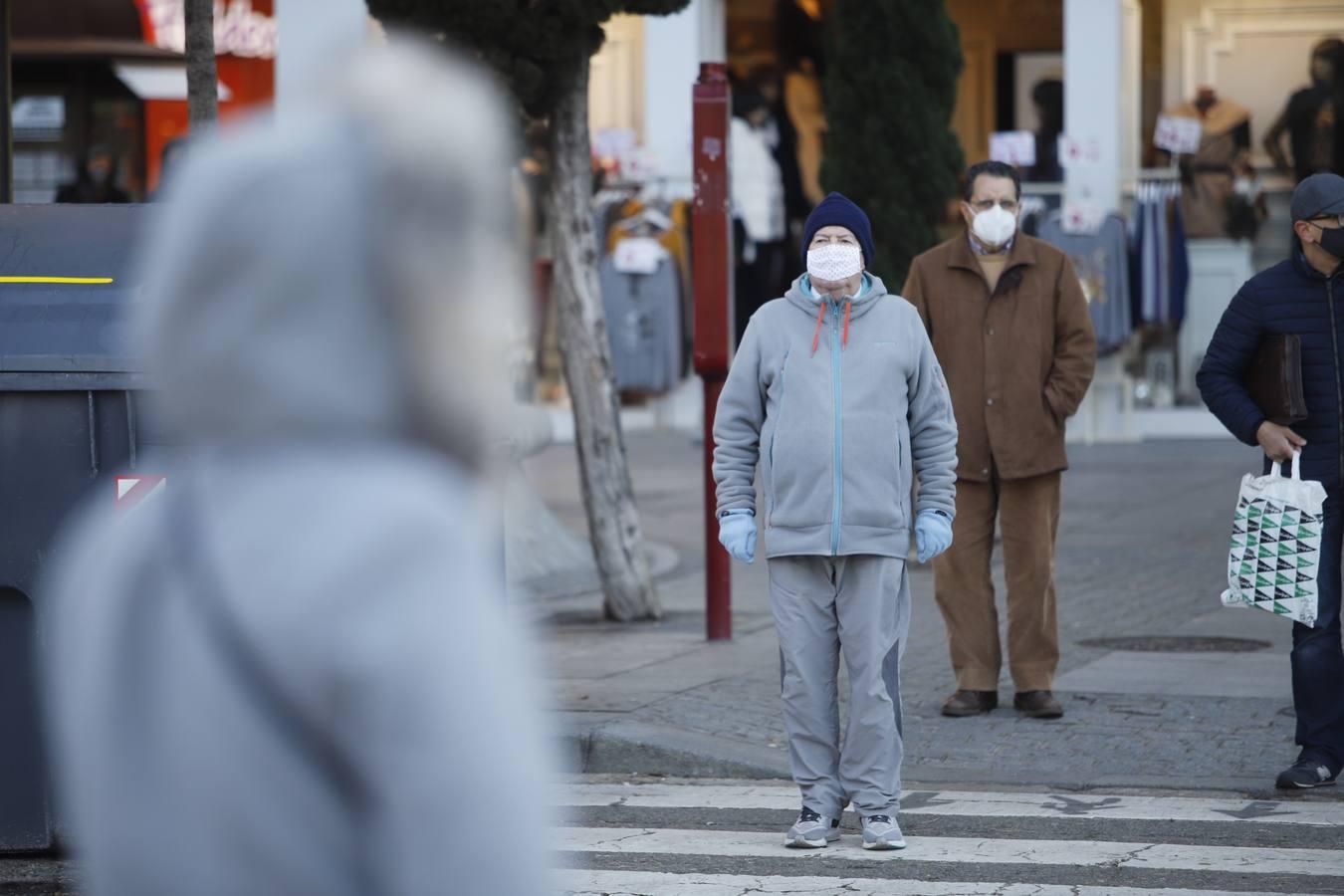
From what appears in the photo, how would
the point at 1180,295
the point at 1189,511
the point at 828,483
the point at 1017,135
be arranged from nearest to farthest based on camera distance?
the point at 828,483
the point at 1189,511
the point at 1017,135
the point at 1180,295

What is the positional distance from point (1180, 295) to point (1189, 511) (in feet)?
14.9

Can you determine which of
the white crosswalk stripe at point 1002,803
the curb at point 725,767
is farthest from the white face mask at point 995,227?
the white crosswalk stripe at point 1002,803

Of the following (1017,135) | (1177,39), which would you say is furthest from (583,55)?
(1177,39)

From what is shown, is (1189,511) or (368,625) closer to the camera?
(368,625)

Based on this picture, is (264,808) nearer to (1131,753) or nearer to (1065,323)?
(1131,753)

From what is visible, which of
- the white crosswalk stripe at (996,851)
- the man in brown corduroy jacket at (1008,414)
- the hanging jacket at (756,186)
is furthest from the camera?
the hanging jacket at (756,186)

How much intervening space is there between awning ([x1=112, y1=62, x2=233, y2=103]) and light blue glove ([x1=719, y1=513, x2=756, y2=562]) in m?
14.2

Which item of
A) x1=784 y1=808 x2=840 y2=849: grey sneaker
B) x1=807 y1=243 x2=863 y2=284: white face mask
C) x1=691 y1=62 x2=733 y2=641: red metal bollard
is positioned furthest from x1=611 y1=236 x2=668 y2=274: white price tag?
x1=784 y1=808 x2=840 y2=849: grey sneaker

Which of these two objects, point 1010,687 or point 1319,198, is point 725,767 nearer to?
point 1010,687

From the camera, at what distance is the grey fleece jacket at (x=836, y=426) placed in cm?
633

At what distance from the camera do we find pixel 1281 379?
23.1 ft

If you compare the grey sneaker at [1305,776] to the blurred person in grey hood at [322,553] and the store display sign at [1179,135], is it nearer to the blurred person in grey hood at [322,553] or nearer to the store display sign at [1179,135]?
the blurred person in grey hood at [322,553]

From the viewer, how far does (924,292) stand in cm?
824

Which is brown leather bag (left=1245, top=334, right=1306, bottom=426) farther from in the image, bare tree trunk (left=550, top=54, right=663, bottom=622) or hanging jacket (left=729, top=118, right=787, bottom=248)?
hanging jacket (left=729, top=118, right=787, bottom=248)
